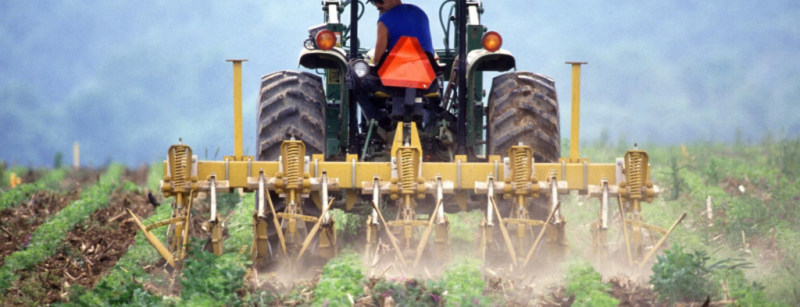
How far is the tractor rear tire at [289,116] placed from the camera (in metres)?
7.55

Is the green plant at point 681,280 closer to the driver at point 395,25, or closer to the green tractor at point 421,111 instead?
the green tractor at point 421,111

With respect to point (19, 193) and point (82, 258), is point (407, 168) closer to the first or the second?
point (82, 258)

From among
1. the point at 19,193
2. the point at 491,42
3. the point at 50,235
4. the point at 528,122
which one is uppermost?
the point at 491,42

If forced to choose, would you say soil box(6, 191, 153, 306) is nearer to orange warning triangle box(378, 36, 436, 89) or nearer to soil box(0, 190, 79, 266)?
soil box(0, 190, 79, 266)

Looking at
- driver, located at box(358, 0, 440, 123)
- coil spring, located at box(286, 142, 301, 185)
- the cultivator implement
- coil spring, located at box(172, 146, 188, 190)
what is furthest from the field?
driver, located at box(358, 0, 440, 123)

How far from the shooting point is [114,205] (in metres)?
11.2

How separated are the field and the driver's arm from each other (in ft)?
5.15

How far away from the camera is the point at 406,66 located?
7.41m

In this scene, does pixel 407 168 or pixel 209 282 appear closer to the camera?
pixel 209 282

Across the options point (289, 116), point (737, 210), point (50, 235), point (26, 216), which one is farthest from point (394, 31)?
point (26, 216)

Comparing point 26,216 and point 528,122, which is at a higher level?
point 528,122

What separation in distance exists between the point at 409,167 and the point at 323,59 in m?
1.45

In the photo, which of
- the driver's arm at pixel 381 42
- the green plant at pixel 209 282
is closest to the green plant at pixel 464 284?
the green plant at pixel 209 282

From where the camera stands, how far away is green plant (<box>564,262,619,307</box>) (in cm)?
541
